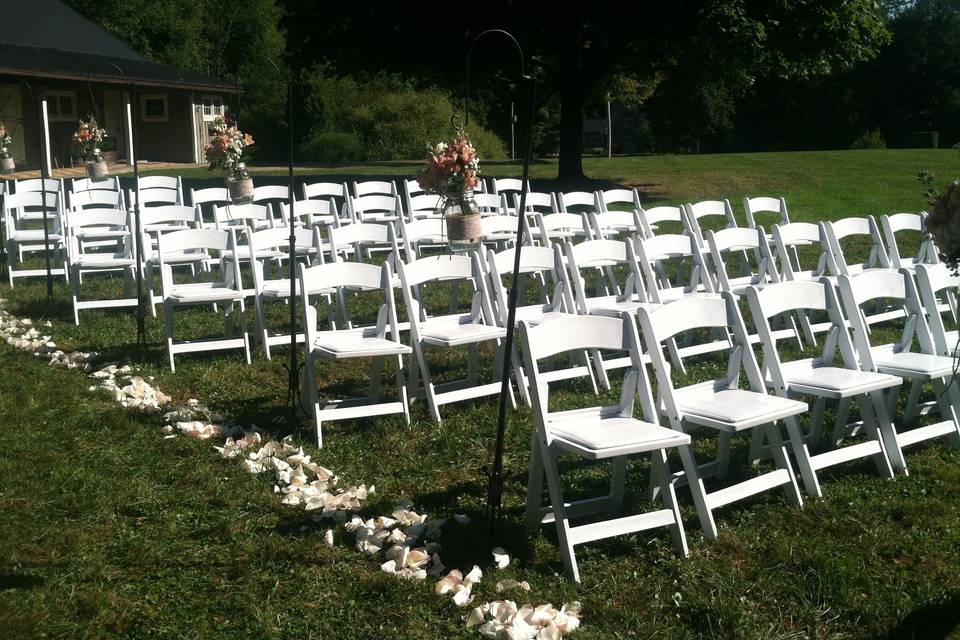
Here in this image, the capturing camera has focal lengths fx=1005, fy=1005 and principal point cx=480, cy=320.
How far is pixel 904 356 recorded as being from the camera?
18.0ft

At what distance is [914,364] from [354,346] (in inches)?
120

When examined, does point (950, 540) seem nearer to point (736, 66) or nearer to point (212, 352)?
point (212, 352)

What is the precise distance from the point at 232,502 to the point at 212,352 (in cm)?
320

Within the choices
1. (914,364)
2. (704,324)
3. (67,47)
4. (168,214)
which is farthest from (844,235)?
(67,47)

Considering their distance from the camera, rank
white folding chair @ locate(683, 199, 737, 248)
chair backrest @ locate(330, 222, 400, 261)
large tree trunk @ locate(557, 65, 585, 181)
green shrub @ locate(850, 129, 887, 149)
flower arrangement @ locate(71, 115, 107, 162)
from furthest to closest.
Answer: green shrub @ locate(850, 129, 887, 149) → large tree trunk @ locate(557, 65, 585, 181) → flower arrangement @ locate(71, 115, 107, 162) → white folding chair @ locate(683, 199, 737, 248) → chair backrest @ locate(330, 222, 400, 261)

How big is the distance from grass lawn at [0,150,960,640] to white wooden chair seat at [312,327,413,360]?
0.46 metres

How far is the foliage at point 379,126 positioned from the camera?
31.8 m

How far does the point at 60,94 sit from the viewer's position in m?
29.8

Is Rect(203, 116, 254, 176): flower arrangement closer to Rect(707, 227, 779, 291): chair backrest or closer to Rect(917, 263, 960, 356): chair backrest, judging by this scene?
Rect(707, 227, 779, 291): chair backrest

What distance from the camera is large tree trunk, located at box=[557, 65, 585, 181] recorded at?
67.5ft

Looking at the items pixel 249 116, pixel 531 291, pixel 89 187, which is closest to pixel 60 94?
pixel 249 116

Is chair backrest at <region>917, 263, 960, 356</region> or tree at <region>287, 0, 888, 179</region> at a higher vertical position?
tree at <region>287, 0, 888, 179</region>

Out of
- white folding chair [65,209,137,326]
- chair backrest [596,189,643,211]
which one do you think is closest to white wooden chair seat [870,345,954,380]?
chair backrest [596,189,643,211]

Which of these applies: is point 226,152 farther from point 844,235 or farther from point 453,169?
point 844,235
